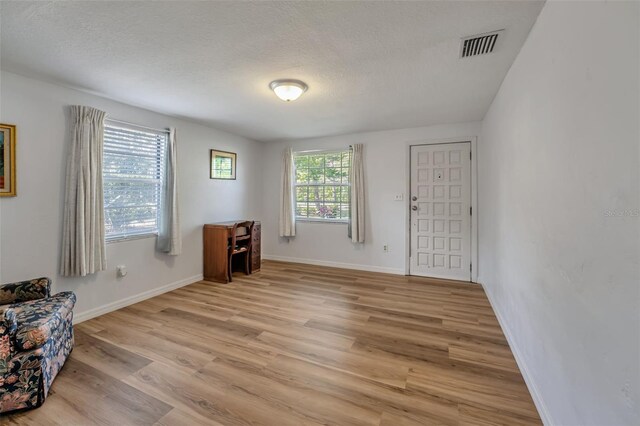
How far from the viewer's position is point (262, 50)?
204 cm

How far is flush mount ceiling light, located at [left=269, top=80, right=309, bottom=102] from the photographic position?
100 inches

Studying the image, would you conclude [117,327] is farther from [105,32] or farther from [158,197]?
[105,32]

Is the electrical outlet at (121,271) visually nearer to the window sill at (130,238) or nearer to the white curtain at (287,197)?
the window sill at (130,238)

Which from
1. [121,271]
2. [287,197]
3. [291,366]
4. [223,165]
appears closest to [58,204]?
[121,271]

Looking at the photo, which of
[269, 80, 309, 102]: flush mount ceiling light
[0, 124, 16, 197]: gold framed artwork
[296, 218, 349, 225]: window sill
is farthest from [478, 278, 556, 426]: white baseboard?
[0, 124, 16, 197]: gold framed artwork

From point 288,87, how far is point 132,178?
2.22 metres

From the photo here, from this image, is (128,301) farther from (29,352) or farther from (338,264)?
(338,264)

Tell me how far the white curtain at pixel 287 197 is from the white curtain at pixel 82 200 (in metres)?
2.89

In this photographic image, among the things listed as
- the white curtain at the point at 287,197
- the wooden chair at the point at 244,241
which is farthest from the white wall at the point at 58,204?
the white curtain at the point at 287,197

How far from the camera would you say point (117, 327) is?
267cm

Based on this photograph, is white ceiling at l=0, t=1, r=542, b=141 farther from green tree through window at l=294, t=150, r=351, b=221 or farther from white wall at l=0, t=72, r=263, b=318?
green tree through window at l=294, t=150, r=351, b=221

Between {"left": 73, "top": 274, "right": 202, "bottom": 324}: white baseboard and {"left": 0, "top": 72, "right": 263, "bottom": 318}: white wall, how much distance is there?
0.03 m

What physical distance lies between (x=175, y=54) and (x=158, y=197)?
209cm

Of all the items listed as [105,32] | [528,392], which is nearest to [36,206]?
[105,32]
